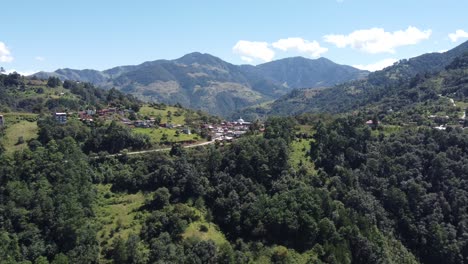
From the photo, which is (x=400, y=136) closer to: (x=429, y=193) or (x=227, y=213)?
(x=429, y=193)

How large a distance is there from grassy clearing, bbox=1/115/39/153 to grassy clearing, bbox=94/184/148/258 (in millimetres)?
30287

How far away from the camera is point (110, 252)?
69750 mm

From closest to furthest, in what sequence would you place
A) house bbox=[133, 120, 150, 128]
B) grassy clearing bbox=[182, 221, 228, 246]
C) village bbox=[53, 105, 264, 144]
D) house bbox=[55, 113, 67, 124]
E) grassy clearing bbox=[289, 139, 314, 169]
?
1. grassy clearing bbox=[182, 221, 228, 246]
2. grassy clearing bbox=[289, 139, 314, 169]
3. house bbox=[55, 113, 67, 124]
4. village bbox=[53, 105, 264, 144]
5. house bbox=[133, 120, 150, 128]

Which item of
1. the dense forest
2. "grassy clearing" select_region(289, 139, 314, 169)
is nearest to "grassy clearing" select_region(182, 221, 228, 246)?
the dense forest

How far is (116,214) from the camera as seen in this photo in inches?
3155

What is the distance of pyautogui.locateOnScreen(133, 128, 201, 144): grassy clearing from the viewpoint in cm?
11385

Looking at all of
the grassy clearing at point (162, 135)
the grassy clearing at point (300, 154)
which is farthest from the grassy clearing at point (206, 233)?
the grassy clearing at point (162, 135)

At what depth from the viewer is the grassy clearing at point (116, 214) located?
7425 cm

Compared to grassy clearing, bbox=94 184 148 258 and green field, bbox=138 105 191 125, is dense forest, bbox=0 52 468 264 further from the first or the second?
green field, bbox=138 105 191 125

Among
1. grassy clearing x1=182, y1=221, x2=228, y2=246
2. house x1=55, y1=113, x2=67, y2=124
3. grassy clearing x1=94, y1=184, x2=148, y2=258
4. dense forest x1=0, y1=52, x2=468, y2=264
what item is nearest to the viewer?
dense forest x1=0, y1=52, x2=468, y2=264

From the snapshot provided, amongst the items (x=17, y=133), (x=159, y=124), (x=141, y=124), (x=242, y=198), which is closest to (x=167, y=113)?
(x=159, y=124)

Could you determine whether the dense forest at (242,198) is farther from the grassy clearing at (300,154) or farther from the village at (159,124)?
the village at (159,124)

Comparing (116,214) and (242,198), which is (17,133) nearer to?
(116,214)

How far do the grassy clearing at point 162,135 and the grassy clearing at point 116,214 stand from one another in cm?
2653
